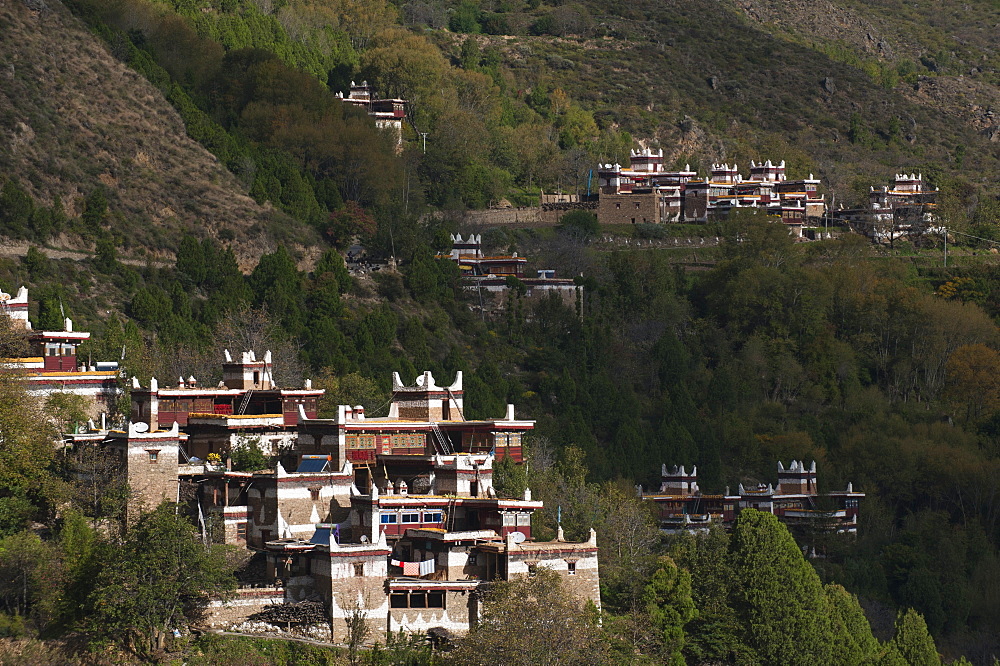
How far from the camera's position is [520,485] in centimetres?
6291

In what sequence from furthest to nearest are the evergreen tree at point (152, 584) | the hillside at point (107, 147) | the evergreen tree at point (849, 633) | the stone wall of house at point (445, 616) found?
the hillside at point (107, 147) → the evergreen tree at point (849, 633) → the stone wall of house at point (445, 616) → the evergreen tree at point (152, 584)

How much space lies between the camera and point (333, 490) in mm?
59969

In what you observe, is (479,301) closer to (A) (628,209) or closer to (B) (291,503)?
(A) (628,209)

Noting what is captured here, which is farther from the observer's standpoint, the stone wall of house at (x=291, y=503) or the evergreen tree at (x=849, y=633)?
the evergreen tree at (x=849, y=633)

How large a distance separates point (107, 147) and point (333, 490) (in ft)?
173

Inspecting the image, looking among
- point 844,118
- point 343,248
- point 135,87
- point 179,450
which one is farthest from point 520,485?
point 844,118

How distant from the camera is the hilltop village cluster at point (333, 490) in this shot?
180 feet

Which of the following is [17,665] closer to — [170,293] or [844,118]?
[170,293]

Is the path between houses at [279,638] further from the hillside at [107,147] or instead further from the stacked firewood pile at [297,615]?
the hillside at [107,147]

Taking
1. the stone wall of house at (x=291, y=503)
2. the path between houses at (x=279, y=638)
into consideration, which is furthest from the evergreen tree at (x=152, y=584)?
the stone wall of house at (x=291, y=503)

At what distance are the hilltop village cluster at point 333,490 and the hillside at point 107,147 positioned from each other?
32.5 meters

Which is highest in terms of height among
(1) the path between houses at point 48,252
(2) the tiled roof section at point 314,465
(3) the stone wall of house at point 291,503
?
(1) the path between houses at point 48,252

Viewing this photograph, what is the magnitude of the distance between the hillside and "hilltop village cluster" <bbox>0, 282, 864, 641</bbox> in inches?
1280

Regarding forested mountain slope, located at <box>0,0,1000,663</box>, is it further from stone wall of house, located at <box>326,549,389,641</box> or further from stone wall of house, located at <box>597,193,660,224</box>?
stone wall of house, located at <box>326,549,389,641</box>
